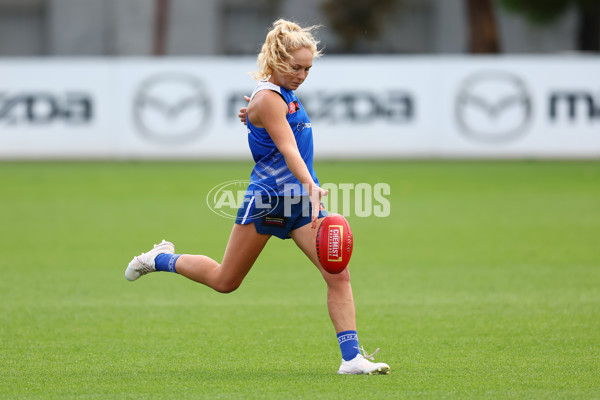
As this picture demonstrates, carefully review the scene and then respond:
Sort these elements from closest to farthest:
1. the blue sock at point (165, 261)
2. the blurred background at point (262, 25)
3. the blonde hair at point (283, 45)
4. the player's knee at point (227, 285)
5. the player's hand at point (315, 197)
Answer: the player's hand at point (315, 197)
the blonde hair at point (283, 45)
the player's knee at point (227, 285)
the blue sock at point (165, 261)
the blurred background at point (262, 25)

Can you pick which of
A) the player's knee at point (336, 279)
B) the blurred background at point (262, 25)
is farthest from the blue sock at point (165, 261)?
the blurred background at point (262, 25)

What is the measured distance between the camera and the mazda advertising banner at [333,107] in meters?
22.6

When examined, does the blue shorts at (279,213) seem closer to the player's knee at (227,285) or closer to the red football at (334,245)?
the red football at (334,245)

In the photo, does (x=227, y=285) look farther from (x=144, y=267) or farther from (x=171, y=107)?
(x=171, y=107)

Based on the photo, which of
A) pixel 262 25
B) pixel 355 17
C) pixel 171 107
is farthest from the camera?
pixel 262 25

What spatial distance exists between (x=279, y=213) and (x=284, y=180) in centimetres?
21

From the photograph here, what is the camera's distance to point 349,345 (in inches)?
231

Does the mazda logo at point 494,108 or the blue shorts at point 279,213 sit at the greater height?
the mazda logo at point 494,108

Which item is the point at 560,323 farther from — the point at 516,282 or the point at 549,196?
the point at 549,196

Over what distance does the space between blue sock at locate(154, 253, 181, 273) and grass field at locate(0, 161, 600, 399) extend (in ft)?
1.89

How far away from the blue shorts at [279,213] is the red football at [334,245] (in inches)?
6.6

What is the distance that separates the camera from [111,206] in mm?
15477

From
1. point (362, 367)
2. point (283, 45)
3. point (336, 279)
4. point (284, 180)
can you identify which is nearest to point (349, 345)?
point (362, 367)

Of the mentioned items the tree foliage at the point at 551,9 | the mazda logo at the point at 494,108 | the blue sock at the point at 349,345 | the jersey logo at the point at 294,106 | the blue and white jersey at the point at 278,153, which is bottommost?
the blue sock at the point at 349,345
